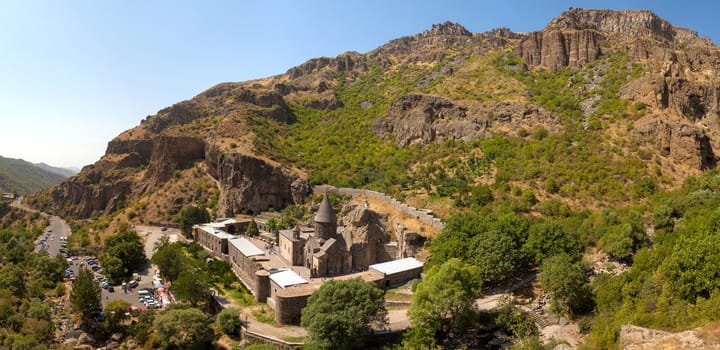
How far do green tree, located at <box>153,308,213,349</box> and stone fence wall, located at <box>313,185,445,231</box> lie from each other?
2289cm

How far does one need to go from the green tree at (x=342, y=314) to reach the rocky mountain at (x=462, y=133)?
2049 cm

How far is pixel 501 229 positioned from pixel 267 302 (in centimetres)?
2105

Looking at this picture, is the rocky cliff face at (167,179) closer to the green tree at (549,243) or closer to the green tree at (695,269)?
the green tree at (549,243)

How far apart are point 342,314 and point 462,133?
146 feet

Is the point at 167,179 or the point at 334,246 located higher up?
the point at 167,179

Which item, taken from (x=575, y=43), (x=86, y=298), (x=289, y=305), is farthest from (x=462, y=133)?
(x=86, y=298)

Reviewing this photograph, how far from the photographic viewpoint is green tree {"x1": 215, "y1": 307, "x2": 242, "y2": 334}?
31.7 meters

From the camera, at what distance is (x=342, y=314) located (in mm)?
26547

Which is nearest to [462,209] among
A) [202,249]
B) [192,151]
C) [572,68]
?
[202,249]

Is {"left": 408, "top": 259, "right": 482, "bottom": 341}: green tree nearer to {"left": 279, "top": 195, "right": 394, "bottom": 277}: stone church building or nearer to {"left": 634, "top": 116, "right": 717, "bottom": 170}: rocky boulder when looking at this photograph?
{"left": 279, "top": 195, "right": 394, "bottom": 277}: stone church building

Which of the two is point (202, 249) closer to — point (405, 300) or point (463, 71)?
point (405, 300)

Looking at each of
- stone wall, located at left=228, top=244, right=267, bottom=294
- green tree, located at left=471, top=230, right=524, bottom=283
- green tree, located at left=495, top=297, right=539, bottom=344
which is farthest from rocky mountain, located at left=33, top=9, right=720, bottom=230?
stone wall, located at left=228, top=244, right=267, bottom=294

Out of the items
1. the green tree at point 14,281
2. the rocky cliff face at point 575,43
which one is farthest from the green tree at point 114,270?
the rocky cliff face at point 575,43

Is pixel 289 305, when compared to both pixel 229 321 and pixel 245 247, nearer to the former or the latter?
pixel 229 321
